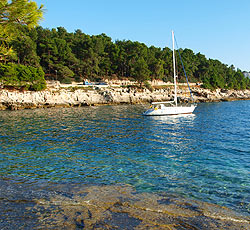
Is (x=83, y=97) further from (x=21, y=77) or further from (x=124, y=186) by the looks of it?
(x=124, y=186)

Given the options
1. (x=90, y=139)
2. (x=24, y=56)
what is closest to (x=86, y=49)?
(x=24, y=56)

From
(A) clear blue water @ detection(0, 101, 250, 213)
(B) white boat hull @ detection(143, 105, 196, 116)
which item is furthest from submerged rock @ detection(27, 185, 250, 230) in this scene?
(B) white boat hull @ detection(143, 105, 196, 116)

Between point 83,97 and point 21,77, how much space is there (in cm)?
2033

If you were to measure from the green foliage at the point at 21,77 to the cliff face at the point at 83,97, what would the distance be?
9.95 ft

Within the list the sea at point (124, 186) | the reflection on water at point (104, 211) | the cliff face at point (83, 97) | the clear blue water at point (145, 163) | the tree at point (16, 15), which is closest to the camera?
the reflection on water at point (104, 211)

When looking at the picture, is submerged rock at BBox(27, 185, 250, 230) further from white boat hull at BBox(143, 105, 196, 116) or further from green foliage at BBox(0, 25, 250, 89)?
green foliage at BBox(0, 25, 250, 89)

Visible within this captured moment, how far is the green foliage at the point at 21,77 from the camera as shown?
196ft

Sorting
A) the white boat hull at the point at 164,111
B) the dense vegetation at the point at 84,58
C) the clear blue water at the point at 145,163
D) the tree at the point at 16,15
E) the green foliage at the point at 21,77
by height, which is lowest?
the clear blue water at the point at 145,163

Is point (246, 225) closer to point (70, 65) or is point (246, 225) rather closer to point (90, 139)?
point (90, 139)

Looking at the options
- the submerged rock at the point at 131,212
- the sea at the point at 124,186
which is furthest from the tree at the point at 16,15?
the submerged rock at the point at 131,212

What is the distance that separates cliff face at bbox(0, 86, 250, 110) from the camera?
192 ft

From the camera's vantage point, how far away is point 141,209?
22.1 feet

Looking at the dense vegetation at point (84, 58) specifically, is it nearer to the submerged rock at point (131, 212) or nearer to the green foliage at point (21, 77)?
the green foliage at point (21, 77)

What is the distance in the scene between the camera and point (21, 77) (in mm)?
61438
